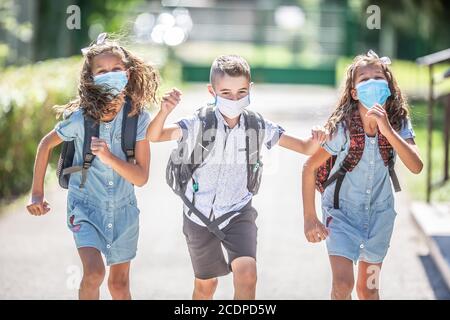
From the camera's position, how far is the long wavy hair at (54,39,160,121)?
4266 millimetres

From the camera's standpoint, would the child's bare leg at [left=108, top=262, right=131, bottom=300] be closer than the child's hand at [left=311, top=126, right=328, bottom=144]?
No

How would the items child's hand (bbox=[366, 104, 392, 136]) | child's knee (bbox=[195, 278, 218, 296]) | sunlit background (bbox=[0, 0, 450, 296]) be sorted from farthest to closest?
sunlit background (bbox=[0, 0, 450, 296]) < child's knee (bbox=[195, 278, 218, 296]) < child's hand (bbox=[366, 104, 392, 136])

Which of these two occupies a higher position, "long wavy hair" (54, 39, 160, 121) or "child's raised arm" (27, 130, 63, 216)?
"long wavy hair" (54, 39, 160, 121)

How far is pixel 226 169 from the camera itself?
14.3ft

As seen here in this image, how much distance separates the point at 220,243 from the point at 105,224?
58 centimetres

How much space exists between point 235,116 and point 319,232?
65 cm

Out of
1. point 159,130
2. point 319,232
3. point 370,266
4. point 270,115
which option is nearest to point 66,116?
point 159,130

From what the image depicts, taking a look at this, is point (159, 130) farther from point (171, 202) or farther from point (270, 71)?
point (270, 71)

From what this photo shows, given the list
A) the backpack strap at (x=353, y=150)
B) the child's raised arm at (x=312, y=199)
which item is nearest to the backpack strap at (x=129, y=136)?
the child's raised arm at (x=312, y=199)

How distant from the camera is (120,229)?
438cm

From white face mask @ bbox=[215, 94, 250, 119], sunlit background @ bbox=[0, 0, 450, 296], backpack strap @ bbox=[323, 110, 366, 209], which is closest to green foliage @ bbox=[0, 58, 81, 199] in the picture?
sunlit background @ bbox=[0, 0, 450, 296]

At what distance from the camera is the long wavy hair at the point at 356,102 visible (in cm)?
432

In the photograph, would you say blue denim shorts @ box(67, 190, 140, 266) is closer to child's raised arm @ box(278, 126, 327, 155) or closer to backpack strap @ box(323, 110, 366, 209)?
child's raised arm @ box(278, 126, 327, 155)

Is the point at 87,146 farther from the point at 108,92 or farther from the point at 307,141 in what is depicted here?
the point at 307,141
